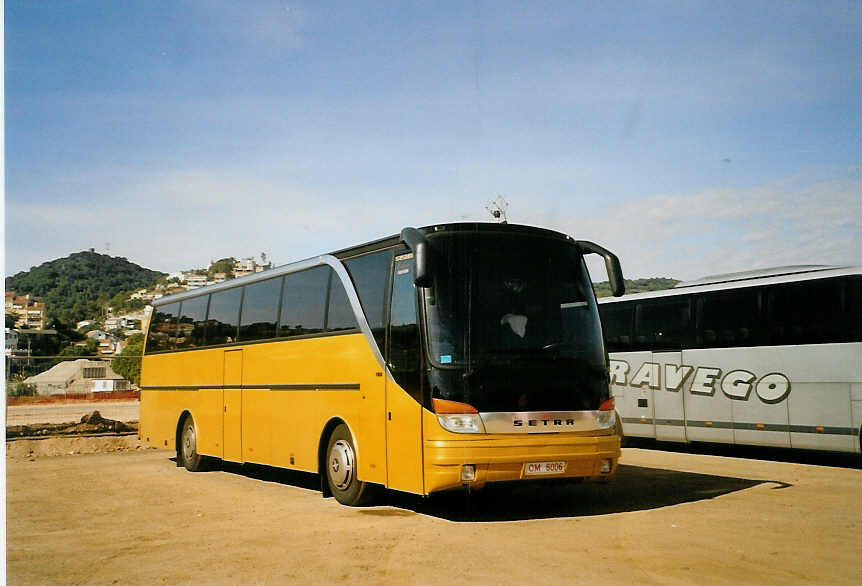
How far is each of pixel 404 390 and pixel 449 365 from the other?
77cm

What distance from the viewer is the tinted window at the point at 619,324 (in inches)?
789

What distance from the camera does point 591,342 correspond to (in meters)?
10.0

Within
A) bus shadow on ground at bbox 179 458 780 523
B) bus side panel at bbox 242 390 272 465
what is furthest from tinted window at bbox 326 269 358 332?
bus side panel at bbox 242 390 272 465

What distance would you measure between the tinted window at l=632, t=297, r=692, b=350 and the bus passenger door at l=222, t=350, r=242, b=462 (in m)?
9.19

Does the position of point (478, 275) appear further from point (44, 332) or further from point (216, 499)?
point (44, 332)

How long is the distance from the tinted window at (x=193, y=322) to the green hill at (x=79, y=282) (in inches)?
1972

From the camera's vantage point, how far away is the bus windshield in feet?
30.2

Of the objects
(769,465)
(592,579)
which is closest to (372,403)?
(592,579)

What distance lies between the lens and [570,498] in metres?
11.3

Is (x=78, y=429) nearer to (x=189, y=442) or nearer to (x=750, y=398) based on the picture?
(x=189, y=442)

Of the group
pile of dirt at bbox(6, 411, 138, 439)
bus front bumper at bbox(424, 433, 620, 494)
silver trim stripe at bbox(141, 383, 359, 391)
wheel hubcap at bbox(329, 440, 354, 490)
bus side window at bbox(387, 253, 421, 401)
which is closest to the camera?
bus front bumper at bbox(424, 433, 620, 494)

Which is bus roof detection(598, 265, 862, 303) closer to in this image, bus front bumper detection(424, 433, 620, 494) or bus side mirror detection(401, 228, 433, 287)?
bus front bumper detection(424, 433, 620, 494)

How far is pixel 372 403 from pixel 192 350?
24.8 feet

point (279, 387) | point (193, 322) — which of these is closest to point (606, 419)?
point (279, 387)
